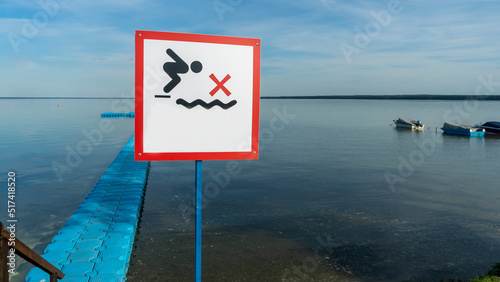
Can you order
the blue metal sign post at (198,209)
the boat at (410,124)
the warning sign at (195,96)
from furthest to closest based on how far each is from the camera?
1. the boat at (410,124)
2. the blue metal sign post at (198,209)
3. the warning sign at (195,96)

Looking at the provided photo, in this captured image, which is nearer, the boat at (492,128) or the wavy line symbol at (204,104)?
the wavy line symbol at (204,104)

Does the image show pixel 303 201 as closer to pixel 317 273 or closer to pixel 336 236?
pixel 336 236

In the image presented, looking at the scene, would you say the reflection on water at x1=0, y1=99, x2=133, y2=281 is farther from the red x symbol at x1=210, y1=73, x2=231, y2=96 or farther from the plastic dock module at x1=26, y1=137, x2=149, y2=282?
the red x symbol at x1=210, y1=73, x2=231, y2=96

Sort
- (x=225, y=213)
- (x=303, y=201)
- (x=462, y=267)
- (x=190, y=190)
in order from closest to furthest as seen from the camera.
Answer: (x=462, y=267) → (x=225, y=213) → (x=303, y=201) → (x=190, y=190)

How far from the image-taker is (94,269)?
670 centimetres

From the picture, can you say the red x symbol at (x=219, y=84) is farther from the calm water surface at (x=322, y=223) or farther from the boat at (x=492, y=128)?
the boat at (x=492, y=128)

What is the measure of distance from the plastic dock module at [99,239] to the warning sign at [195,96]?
442cm

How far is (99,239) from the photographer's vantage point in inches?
322

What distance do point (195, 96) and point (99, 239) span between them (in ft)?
20.7

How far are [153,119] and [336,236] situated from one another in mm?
7604

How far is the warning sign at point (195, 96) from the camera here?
3037mm

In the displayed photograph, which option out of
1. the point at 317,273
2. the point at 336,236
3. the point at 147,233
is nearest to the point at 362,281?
the point at 317,273

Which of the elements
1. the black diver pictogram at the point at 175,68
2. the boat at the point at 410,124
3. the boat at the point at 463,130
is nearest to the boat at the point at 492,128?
the boat at the point at 463,130

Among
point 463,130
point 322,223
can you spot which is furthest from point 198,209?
point 463,130
